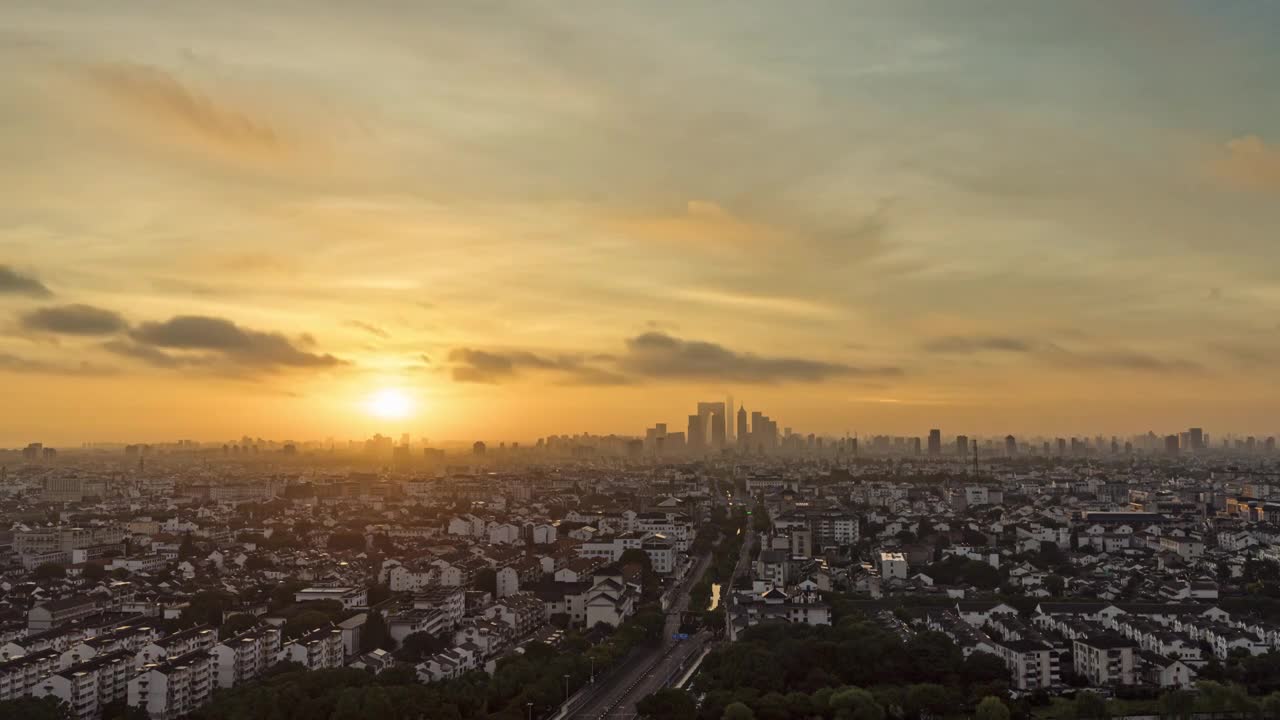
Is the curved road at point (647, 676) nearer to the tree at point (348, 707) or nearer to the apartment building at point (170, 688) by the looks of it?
the tree at point (348, 707)

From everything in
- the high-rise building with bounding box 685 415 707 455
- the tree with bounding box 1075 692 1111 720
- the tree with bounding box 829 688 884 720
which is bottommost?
the tree with bounding box 1075 692 1111 720

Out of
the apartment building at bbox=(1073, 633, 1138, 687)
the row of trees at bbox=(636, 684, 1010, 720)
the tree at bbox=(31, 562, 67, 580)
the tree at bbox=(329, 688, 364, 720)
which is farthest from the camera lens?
the tree at bbox=(31, 562, 67, 580)

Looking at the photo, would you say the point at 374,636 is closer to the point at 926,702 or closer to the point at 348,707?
the point at 348,707

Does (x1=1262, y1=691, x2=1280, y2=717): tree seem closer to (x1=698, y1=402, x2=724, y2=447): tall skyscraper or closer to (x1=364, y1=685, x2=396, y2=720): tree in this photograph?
(x1=364, y1=685, x2=396, y2=720): tree

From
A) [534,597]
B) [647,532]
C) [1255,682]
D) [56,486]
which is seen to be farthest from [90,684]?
[56,486]

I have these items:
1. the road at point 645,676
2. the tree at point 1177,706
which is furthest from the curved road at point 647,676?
the tree at point 1177,706

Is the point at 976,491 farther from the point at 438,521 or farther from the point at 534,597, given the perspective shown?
the point at 534,597

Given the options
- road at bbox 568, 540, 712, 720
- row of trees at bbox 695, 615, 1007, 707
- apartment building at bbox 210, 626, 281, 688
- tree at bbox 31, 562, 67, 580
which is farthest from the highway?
tree at bbox 31, 562, 67, 580
